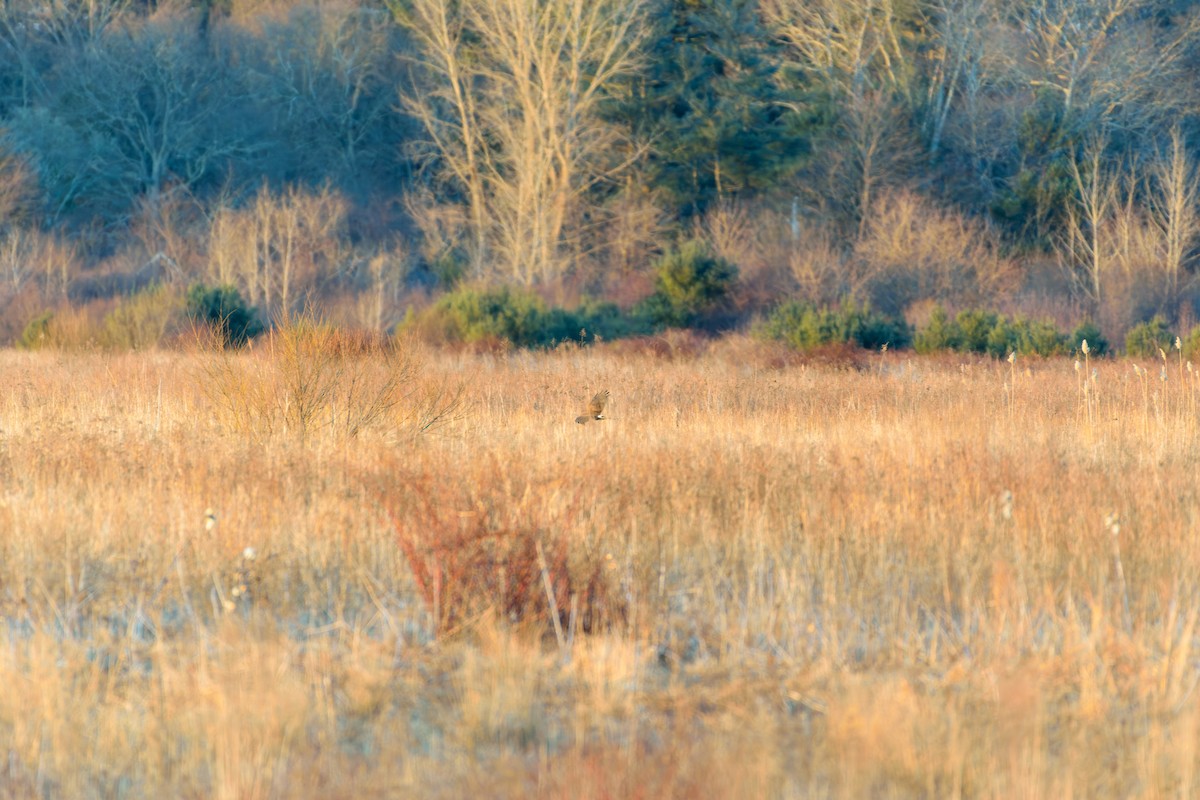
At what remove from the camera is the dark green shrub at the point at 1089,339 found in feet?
65.9

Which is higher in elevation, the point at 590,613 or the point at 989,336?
the point at 989,336

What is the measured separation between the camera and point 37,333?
21.0 m

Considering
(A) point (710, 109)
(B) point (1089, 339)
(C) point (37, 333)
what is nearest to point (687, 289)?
(B) point (1089, 339)

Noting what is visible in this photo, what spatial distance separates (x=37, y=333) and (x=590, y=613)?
722 inches

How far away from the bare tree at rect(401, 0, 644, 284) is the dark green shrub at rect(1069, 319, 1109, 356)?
1364cm

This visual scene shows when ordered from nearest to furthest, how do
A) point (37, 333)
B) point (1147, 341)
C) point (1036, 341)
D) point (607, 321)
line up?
point (1036, 341), point (1147, 341), point (37, 333), point (607, 321)

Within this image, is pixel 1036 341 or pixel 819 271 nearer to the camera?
pixel 1036 341

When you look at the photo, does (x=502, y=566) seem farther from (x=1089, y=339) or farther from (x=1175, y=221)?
(x=1175, y=221)

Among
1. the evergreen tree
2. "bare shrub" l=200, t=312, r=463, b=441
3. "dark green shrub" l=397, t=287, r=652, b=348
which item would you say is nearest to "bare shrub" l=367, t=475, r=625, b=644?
"bare shrub" l=200, t=312, r=463, b=441

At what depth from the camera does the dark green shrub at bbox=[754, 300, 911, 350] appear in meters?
20.0

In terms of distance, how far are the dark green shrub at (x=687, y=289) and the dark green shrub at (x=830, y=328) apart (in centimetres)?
451

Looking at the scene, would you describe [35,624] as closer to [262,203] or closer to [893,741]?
[893,741]

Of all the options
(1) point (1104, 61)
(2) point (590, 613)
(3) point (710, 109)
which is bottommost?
(2) point (590, 613)

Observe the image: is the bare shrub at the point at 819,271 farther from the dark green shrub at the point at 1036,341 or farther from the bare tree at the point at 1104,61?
the bare tree at the point at 1104,61
